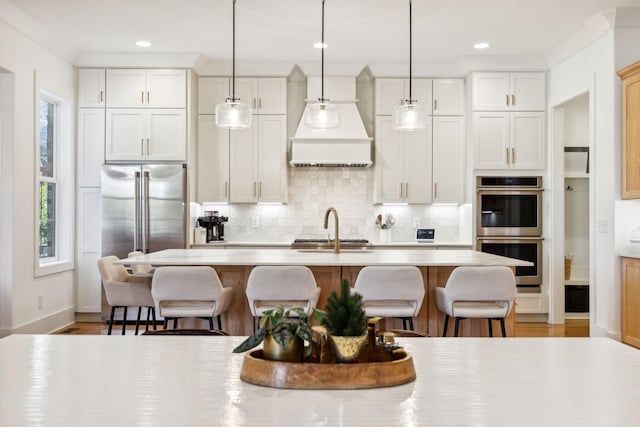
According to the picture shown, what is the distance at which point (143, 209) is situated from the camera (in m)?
6.18

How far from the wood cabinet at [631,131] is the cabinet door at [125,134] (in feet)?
15.3

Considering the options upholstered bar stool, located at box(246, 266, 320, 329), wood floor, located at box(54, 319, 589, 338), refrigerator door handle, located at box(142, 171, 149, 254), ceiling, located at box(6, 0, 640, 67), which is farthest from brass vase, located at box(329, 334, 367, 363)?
refrigerator door handle, located at box(142, 171, 149, 254)

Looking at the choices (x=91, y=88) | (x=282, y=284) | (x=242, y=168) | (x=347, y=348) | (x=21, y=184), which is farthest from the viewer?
(x=242, y=168)

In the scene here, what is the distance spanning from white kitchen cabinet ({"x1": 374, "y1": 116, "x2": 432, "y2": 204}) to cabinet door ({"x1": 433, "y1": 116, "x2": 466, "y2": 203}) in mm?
79

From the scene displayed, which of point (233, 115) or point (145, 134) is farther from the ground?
point (145, 134)

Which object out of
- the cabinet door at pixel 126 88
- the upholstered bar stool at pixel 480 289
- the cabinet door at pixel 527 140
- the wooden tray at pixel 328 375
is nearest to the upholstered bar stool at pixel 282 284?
the upholstered bar stool at pixel 480 289

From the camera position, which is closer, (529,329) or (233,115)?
(233,115)

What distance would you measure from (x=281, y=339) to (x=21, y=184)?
14.9 feet

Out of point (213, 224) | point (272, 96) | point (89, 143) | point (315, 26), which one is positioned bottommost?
point (213, 224)

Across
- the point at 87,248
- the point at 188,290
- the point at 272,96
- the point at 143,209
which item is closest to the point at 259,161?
the point at 272,96

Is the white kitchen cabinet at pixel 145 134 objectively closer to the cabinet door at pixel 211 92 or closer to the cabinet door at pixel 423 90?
the cabinet door at pixel 211 92

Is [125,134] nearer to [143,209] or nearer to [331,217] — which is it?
[143,209]

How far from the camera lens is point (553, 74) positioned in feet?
20.8

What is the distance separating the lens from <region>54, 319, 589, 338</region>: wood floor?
5.71 metres
